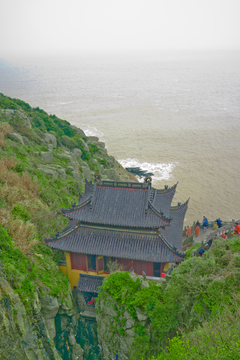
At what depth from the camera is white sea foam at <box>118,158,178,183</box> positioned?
2472 inches

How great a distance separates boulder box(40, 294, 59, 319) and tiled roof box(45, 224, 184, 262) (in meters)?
3.92

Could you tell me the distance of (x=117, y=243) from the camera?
21594 millimetres

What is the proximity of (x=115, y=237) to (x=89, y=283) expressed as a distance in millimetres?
4481

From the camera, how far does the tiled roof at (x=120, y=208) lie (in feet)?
69.4

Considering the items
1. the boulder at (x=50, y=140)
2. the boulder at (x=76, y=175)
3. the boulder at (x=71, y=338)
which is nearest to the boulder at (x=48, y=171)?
the boulder at (x=76, y=175)

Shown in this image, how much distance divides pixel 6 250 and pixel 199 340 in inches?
503

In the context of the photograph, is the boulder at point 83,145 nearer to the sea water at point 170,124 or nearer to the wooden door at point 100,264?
the sea water at point 170,124

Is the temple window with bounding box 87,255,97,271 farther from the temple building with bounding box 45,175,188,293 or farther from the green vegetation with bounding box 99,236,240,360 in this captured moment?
the green vegetation with bounding box 99,236,240,360

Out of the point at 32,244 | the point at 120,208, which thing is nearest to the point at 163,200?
the point at 120,208

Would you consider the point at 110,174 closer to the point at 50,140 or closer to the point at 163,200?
the point at 50,140

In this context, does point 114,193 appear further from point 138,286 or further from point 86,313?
point 86,313

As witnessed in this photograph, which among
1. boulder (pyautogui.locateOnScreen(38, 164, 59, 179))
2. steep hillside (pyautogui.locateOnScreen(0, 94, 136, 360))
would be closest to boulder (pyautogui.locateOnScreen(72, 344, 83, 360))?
steep hillside (pyautogui.locateOnScreen(0, 94, 136, 360))

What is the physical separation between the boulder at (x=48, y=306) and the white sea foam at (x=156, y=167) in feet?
146

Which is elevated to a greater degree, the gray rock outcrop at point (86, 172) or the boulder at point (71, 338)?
the gray rock outcrop at point (86, 172)
